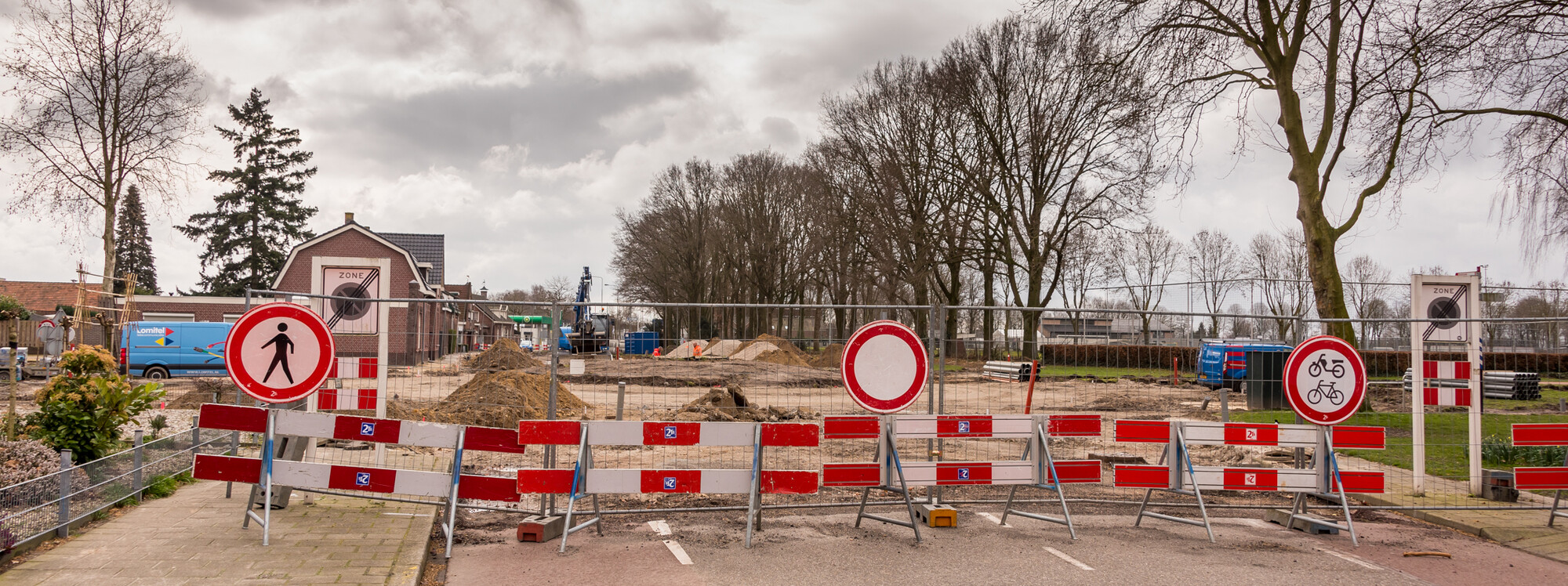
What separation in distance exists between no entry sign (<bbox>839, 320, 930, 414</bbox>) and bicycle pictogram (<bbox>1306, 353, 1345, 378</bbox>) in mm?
3787

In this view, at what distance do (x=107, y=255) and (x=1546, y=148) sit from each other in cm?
2941

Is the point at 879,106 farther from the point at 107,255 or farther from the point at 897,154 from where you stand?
the point at 107,255

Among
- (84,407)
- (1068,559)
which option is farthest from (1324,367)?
(84,407)

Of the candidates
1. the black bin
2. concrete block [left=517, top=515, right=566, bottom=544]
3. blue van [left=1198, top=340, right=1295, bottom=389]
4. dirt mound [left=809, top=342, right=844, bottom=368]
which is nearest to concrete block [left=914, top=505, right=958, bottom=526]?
dirt mound [left=809, top=342, right=844, bottom=368]

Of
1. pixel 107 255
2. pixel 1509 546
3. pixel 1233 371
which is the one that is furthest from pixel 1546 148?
pixel 107 255

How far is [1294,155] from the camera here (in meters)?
15.7

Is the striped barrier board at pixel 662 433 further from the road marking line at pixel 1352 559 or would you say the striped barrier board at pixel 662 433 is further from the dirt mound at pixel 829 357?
the road marking line at pixel 1352 559

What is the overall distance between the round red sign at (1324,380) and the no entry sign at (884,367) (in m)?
3.67

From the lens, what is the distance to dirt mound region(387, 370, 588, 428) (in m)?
12.0

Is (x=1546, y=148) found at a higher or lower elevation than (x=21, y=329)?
higher

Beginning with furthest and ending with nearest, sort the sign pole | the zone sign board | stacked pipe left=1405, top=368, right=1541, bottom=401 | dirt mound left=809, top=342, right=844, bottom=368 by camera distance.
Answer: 1. stacked pipe left=1405, top=368, right=1541, bottom=401
2. the zone sign board
3. the sign pole
4. dirt mound left=809, top=342, right=844, bottom=368

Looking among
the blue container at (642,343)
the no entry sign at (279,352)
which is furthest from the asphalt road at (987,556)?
the blue container at (642,343)

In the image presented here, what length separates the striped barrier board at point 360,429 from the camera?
6371 millimetres

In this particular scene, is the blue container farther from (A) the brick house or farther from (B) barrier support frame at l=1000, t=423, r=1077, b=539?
(B) barrier support frame at l=1000, t=423, r=1077, b=539
